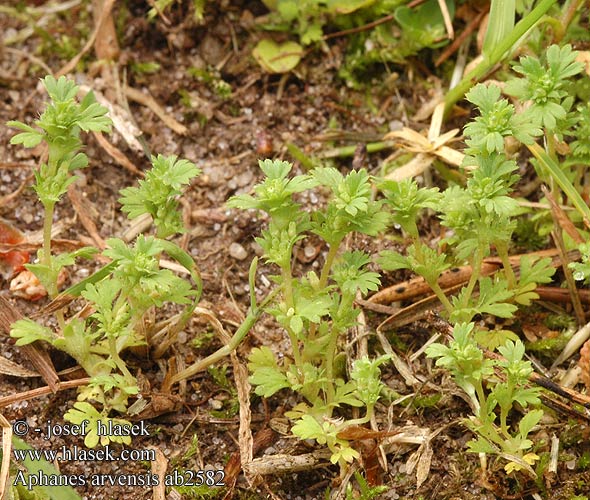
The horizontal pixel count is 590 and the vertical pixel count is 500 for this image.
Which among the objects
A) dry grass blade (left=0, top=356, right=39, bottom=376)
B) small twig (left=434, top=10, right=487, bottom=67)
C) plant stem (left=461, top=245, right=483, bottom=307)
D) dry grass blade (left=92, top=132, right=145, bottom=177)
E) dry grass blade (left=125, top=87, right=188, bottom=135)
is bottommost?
dry grass blade (left=0, top=356, right=39, bottom=376)

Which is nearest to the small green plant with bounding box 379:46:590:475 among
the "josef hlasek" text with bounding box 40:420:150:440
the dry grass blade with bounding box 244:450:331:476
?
the dry grass blade with bounding box 244:450:331:476

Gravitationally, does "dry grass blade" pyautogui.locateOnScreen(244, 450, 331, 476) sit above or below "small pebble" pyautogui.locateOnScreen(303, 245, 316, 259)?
below

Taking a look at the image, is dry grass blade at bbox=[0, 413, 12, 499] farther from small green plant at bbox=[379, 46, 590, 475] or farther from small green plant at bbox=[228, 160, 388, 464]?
small green plant at bbox=[379, 46, 590, 475]

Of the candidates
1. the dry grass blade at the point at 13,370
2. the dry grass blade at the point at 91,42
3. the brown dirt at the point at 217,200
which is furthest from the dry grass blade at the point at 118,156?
the dry grass blade at the point at 13,370

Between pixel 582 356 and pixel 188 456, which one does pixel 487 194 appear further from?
pixel 188 456

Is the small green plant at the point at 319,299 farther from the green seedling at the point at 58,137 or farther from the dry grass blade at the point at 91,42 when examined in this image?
the dry grass blade at the point at 91,42

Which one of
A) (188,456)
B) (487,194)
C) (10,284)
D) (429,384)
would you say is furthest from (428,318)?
(10,284)
